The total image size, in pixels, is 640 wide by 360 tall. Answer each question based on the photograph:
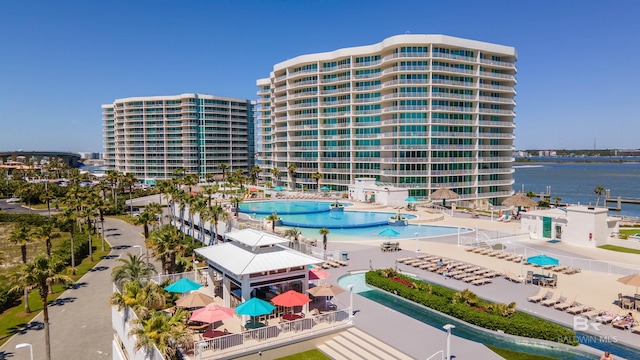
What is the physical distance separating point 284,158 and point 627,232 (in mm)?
69410

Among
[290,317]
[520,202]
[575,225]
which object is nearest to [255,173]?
[520,202]

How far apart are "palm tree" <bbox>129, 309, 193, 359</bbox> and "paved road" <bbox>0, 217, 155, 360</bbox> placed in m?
10.7

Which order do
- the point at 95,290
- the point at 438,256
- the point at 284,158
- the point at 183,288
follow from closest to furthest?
the point at 183,288
the point at 438,256
the point at 95,290
the point at 284,158

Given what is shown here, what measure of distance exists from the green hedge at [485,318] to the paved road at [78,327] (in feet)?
64.4

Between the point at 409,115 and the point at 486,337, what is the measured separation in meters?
61.9

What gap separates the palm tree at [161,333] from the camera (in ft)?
58.3

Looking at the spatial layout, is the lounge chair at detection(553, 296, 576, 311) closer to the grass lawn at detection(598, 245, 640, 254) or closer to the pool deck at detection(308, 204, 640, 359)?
the pool deck at detection(308, 204, 640, 359)

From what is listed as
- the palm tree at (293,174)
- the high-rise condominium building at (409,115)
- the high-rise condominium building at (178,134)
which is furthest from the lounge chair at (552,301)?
the high-rise condominium building at (178,134)

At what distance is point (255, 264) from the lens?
22.5 m

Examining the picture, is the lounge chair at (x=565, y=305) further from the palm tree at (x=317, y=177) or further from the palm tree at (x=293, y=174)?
the palm tree at (x=293, y=174)

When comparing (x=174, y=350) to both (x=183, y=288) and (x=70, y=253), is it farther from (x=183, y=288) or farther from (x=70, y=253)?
(x=70, y=253)

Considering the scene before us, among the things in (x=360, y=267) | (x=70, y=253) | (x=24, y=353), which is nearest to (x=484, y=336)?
(x=360, y=267)

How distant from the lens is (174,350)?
744 inches

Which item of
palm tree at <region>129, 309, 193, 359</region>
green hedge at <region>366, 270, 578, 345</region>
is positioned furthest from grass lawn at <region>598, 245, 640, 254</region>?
palm tree at <region>129, 309, 193, 359</region>
